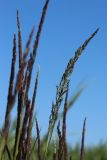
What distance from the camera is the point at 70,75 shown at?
1.63 meters

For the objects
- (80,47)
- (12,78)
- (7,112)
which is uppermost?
(80,47)

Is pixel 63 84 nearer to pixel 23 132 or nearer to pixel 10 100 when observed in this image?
pixel 23 132

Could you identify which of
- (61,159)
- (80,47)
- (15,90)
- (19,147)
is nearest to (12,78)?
(15,90)

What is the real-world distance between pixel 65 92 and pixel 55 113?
0.29 feet

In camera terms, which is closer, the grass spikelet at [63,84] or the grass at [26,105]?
the grass at [26,105]

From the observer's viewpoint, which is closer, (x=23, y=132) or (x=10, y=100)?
(x=10, y=100)

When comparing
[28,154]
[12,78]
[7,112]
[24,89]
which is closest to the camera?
[7,112]

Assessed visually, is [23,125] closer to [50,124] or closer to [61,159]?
[50,124]

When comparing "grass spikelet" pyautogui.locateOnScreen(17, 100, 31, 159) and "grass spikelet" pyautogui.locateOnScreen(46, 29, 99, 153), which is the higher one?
"grass spikelet" pyautogui.locateOnScreen(46, 29, 99, 153)

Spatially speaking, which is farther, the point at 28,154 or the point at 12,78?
the point at 28,154

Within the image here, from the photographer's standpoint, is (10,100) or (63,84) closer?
(10,100)

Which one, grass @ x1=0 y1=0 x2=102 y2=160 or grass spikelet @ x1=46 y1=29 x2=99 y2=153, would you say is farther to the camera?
grass spikelet @ x1=46 y1=29 x2=99 y2=153

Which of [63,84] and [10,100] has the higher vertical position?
[63,84]

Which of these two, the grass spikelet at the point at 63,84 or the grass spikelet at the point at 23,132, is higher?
the grass spikelet at the point at 63,84
